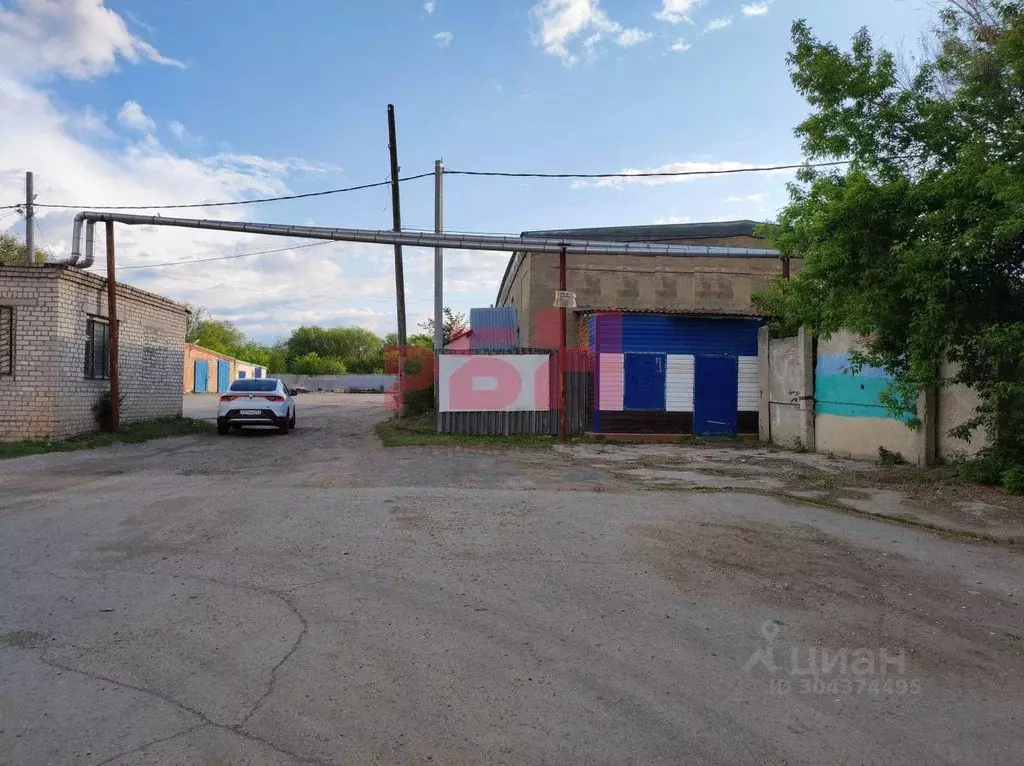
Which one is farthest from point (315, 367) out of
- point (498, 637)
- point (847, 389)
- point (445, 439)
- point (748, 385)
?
point (498, 637)

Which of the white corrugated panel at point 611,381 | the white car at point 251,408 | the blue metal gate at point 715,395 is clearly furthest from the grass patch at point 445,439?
the blue metal gate at point 715,395

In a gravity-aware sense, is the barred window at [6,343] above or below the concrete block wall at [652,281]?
below

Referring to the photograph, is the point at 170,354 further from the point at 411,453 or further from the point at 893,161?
the point at 893,161

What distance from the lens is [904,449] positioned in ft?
35.8

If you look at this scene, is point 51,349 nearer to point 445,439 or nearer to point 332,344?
point 445,439

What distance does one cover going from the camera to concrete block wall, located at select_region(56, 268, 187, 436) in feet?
47.1

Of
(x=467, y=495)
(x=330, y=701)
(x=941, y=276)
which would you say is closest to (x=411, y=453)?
(x=467, y=495)

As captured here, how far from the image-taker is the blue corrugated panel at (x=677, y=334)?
15969mm

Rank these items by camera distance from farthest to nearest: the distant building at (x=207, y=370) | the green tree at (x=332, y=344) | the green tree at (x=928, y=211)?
the green tree at (x=332, y=344) < the distant building at (x=207, y=370) < the green tree at (x=928, y=211)

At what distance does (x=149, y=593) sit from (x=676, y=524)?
477 cm

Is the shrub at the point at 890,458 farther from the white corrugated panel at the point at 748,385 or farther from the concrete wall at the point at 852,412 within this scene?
the white corrugated panel at the point at 748,385

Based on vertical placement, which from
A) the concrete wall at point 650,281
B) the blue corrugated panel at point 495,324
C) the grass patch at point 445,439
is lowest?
the grass patch at point 445,439

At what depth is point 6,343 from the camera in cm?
1388

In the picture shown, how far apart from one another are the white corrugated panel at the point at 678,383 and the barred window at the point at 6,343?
46.7ft
